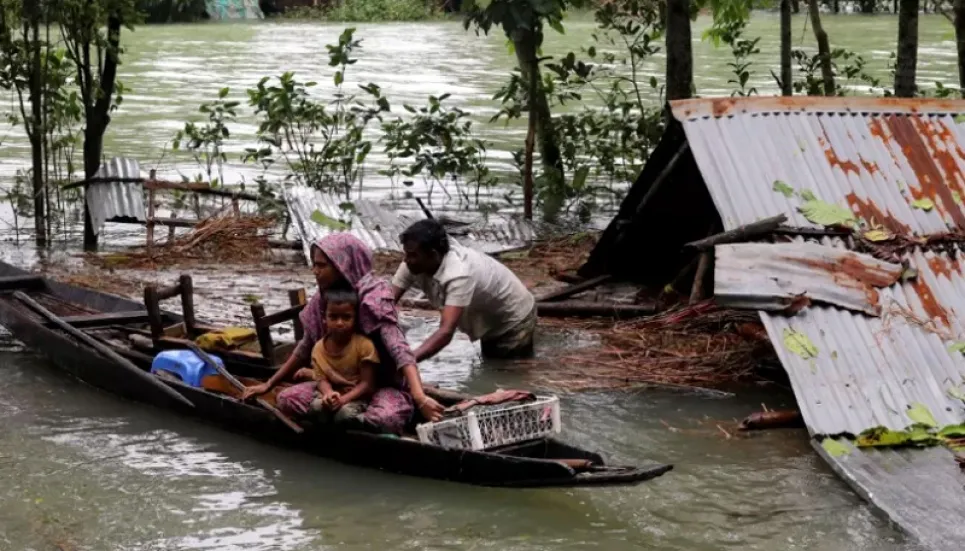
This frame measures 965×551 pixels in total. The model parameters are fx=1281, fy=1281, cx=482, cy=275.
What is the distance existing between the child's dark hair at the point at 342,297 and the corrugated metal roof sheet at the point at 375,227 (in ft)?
16.7

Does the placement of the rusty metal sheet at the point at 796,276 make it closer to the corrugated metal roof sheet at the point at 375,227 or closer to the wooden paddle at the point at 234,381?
the wooden paddle at the point at 234,381

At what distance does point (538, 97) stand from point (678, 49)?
265cm

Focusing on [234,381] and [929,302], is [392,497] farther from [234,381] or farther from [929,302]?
[929,302]

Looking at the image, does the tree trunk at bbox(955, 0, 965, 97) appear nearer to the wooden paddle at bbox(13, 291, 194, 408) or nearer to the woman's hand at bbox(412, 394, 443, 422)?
the woman's hand at bbox(412, 394, 443, 422)

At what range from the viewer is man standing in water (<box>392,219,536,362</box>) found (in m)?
7.21

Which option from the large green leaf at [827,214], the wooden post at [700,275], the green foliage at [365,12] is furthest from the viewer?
the green foliage at [365,12]

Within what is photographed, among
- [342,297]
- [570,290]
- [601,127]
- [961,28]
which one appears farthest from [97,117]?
[961,28]

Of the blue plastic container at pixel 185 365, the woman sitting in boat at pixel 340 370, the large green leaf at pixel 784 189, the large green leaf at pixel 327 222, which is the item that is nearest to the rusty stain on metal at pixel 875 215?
the large green leaf at pixel 784 189

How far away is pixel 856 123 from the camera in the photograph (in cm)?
814

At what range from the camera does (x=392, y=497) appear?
20.0ft

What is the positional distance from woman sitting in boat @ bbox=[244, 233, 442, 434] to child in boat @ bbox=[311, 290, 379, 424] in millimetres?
54

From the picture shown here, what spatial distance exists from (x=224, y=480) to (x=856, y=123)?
452 centimetres

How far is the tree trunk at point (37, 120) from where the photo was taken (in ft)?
37.1

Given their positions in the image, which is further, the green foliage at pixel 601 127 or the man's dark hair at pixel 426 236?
the green foliage at pixel 601 127
